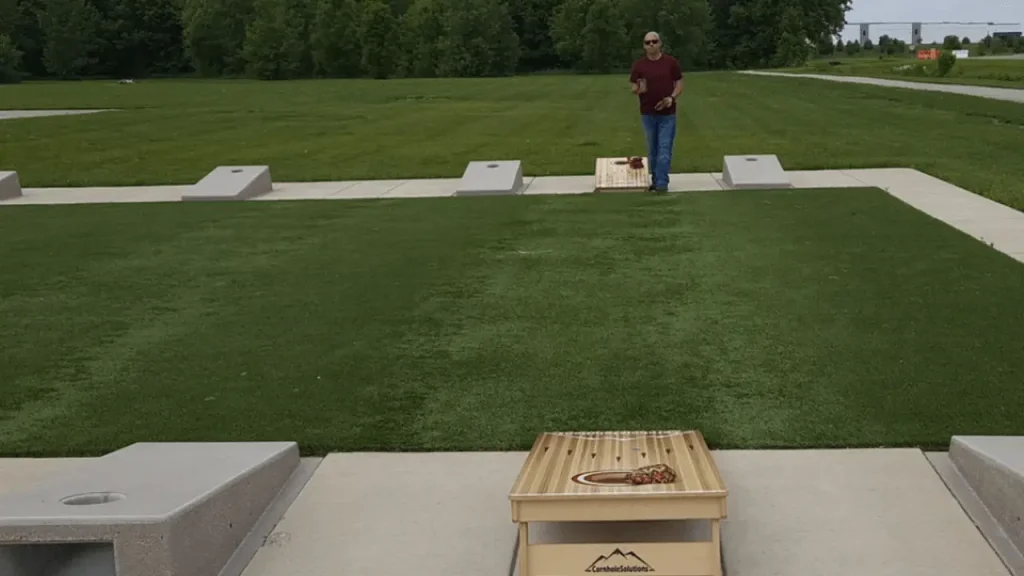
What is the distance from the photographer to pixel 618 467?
12.4 ft

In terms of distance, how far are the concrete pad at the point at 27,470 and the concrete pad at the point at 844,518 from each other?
2.61 m

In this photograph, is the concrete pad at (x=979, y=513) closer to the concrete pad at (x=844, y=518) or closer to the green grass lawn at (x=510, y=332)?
the concrete pad at (x=844, y=518)

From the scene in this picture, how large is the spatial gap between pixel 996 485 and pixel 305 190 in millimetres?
11822

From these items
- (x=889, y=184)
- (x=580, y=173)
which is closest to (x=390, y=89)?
(x=580, y=173)

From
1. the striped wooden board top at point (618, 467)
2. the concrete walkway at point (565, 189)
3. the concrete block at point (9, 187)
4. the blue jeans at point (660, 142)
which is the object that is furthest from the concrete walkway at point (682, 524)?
the concrete block at point (9, 187)

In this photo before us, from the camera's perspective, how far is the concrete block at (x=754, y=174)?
13.2 m

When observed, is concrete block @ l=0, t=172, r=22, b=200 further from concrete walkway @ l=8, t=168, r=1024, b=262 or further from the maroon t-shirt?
the maroon t-shirt

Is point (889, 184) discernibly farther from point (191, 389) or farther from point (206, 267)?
point (191, 389)

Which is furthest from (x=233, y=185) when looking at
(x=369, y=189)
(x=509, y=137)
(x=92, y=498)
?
(x=92, y=498)

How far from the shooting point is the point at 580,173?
1594 centimetres

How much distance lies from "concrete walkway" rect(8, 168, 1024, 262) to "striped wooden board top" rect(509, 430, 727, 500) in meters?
7.77

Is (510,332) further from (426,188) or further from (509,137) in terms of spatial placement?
(509,137)

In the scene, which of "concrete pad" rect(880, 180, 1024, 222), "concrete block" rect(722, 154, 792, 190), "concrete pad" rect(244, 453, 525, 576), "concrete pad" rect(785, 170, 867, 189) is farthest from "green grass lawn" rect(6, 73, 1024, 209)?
"concrete pad" rect(244, 453, 525, 576)

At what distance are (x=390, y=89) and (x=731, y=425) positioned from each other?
43.0 m
